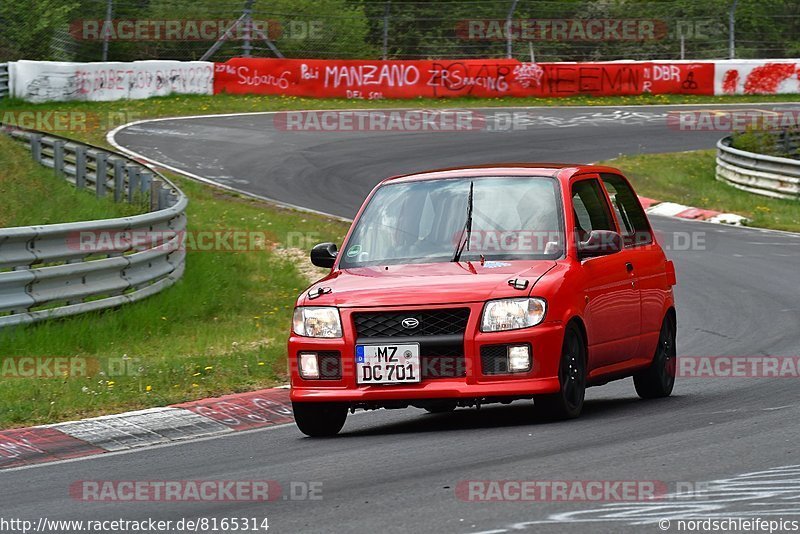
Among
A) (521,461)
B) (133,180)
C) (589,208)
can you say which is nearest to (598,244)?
(589,208)

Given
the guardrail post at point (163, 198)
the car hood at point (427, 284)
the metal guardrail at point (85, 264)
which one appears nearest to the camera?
the car hood at point (427, 284)

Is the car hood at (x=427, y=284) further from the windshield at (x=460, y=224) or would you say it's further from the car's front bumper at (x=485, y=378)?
the windshield at (x=460, y=224)

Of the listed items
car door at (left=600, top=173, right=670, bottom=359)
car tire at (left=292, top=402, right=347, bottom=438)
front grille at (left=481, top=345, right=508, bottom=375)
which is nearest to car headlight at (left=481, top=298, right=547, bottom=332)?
front grille at (left=481, top=345, right=508, bottom=375)

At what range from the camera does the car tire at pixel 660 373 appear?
10.7 metres

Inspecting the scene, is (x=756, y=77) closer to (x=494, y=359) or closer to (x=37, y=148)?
(x=37, y=148)

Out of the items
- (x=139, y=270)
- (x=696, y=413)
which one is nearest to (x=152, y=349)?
(x=139, y=270)

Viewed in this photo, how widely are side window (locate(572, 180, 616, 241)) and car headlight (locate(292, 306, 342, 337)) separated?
185 cm

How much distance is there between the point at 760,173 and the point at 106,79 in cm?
1594

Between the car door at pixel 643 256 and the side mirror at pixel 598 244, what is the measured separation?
916mm

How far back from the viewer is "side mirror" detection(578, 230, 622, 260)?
927 cm

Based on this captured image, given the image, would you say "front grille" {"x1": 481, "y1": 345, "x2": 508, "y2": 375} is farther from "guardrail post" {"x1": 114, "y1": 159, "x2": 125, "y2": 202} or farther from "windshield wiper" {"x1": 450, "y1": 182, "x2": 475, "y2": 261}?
"guardrail post" {"x1": 114, "y1": 159, "x2": 125, "y2": 202}

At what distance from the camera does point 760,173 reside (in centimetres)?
2908

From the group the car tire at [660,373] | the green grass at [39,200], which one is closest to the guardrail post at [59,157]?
the green grass at [39,200]

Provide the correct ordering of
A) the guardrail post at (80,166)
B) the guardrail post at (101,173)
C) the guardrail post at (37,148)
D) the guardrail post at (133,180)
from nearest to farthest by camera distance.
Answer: the guardrail post at (133,180), the guardrail post at (101,173), the guardrail post at (80,166), the guardrail post at (37,148)
